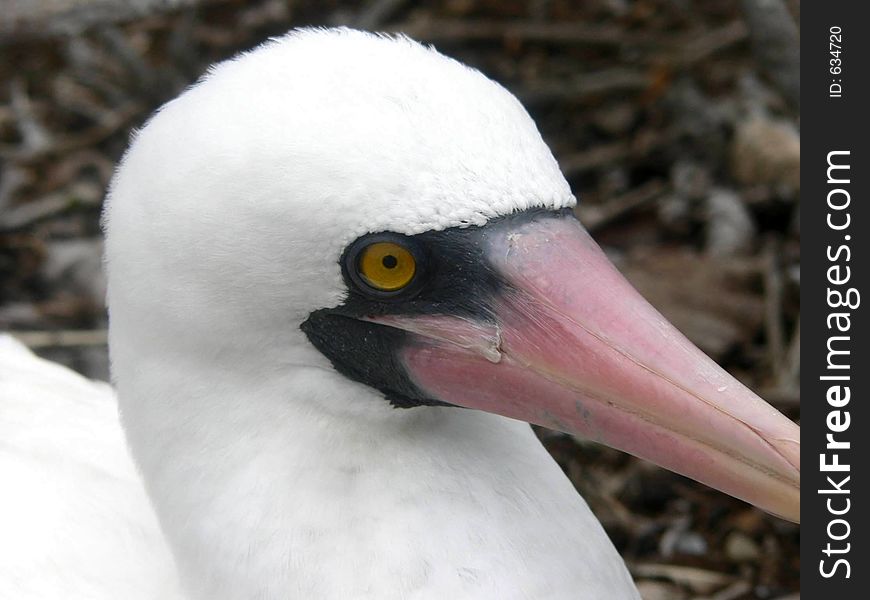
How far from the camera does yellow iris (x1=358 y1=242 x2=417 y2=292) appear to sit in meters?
2.15

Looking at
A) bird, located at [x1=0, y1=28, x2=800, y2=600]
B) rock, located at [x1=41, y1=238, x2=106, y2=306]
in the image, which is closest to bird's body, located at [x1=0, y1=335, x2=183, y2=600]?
bird, located at [x1=0, y1=28, x2=800, y2=600]

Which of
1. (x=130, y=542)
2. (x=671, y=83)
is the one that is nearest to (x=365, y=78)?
(x=130, y=542)

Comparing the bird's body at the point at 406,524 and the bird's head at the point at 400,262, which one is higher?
the bird's head at the point at 400,262

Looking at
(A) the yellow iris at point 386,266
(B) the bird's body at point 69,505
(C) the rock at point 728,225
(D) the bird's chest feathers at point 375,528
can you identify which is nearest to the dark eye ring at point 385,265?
(A) the yellow iris at point 386,266

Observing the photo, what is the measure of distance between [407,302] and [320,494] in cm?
42

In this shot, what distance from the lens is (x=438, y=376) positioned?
7.63 ft

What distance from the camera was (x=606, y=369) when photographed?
214 centimetres

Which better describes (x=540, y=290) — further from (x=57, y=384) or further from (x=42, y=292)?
(x=42, y=292)

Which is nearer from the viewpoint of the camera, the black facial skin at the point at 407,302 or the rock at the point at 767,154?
the black facial skin at the point at 407,302

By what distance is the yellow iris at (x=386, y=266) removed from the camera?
2.15 metres

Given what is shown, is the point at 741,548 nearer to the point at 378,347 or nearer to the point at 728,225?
the point at 728,225

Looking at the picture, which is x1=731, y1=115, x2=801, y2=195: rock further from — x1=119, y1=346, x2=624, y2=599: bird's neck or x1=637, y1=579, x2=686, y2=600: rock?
x1=119, y1=346, x2=624, y2=599: bird's neck

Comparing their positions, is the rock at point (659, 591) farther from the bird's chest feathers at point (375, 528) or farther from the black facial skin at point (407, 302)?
the black facial skin at point (407, 302)

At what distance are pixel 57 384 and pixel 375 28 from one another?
263 cm
